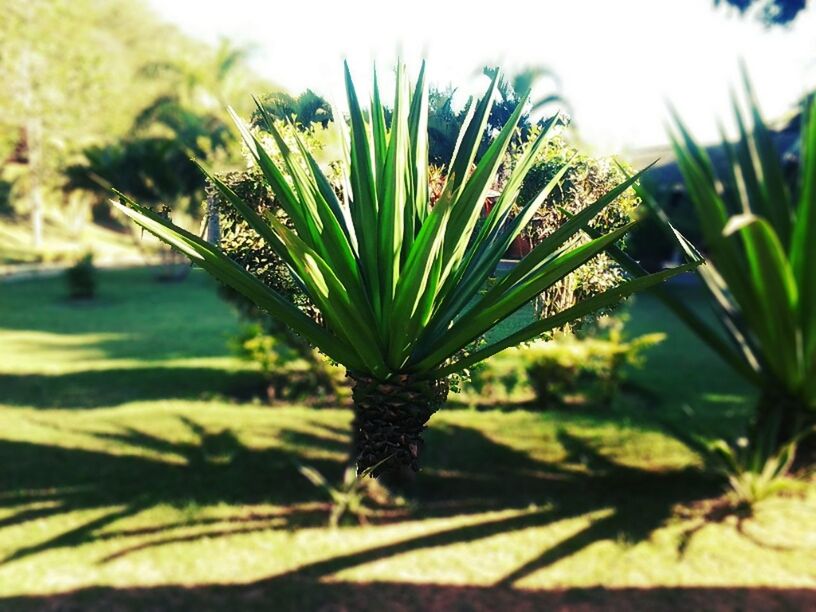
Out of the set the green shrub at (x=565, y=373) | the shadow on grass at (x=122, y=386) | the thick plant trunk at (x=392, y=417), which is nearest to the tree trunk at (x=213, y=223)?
the thick plant trunk at (x=392, y=417)

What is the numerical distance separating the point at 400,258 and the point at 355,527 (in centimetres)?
577

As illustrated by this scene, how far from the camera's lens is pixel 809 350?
2893mm

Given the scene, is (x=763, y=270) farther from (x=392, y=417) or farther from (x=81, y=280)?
(x=81, y=280)

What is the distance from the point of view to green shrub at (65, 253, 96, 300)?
17.8 meters

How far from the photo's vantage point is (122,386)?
32.7 feet

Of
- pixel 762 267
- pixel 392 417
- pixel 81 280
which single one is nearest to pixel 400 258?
pixel 392 417

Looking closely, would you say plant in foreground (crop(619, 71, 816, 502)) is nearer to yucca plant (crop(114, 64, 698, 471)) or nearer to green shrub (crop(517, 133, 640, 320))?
green shrub (crop(517, 133, 640, 320))

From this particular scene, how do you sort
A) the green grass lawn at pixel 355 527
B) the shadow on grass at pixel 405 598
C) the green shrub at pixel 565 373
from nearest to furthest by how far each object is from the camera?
the shadow on grass at pixel 405 598
the green grass lawn at pixel 355 527
the green shrub at pixel 565 373

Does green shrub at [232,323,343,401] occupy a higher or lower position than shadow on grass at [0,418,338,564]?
higher

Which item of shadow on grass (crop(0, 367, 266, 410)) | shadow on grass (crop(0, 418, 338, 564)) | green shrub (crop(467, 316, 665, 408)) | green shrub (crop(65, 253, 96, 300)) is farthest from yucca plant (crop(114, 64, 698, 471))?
green shrub (crop(65, 253, 96, 300))

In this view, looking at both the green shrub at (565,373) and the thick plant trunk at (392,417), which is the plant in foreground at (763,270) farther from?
the green shrub at (565,373)

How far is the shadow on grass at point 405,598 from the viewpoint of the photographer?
4812 mm

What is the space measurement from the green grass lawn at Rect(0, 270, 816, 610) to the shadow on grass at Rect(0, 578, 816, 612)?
0.05 feet

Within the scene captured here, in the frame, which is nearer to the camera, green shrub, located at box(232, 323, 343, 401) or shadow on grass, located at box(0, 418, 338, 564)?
shadow on grass, located at box(0, 418, 338, 564)
